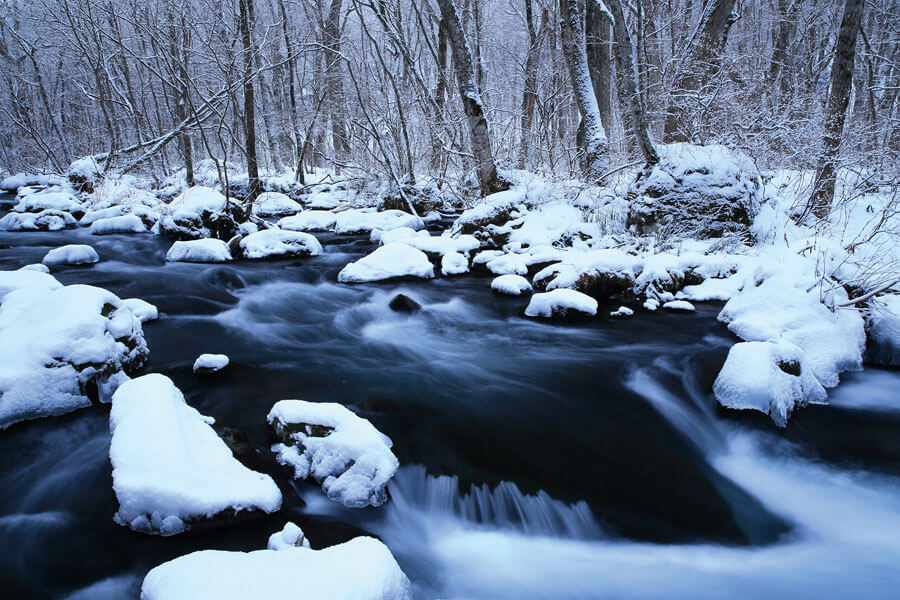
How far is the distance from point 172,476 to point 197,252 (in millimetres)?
6594

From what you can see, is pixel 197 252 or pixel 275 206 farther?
pixel 275 206

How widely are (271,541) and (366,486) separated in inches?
24.2

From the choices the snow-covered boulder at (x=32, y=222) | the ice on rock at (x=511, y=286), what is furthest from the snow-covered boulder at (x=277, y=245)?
the snow-covered boulder at (x=32, y=222)

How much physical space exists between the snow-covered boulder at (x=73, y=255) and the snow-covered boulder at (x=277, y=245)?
2.20 meters

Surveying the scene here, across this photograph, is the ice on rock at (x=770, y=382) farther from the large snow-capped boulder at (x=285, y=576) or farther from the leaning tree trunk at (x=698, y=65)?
the leaning tree trunk at (x=698, y=65)

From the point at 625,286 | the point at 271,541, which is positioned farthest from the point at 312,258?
the point at 271,541

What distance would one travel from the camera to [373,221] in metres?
11.0

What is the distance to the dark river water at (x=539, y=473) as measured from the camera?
7.83 ft

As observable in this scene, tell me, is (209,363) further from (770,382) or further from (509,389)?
(770,382)

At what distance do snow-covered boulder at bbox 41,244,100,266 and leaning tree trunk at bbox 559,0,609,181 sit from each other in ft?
27.8

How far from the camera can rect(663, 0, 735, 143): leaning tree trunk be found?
835cm

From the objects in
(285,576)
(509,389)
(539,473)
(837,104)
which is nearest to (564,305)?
(509,389)

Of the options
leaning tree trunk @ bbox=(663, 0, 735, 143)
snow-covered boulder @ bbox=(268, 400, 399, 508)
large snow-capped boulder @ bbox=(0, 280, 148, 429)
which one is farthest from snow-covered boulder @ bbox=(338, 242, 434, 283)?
leaning tree trunk @ bbox=(663, 0, 735, 143)

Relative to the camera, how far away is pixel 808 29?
18016mm
